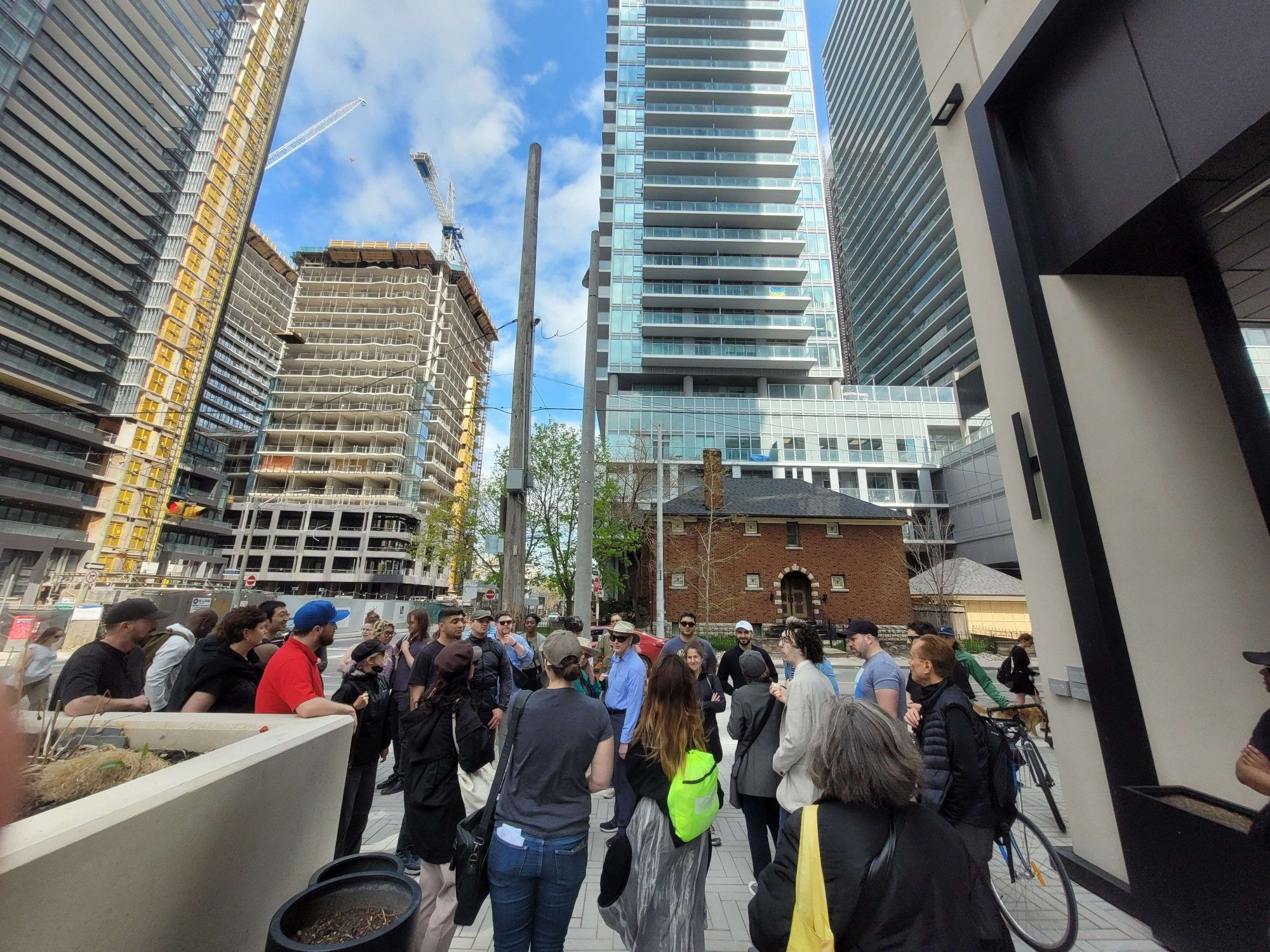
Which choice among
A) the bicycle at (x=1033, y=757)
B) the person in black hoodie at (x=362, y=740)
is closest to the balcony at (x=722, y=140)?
the bicycle at (x=1033, y=757)

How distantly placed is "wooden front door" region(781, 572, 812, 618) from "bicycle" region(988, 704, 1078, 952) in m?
26.1

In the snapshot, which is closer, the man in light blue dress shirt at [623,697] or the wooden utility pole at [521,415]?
the man in light blue dress shirt at [623,697]

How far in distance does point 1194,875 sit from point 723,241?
2414 inches

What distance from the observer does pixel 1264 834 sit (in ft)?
7.57

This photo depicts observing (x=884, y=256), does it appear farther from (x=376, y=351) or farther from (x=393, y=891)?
(x=393, y=891)

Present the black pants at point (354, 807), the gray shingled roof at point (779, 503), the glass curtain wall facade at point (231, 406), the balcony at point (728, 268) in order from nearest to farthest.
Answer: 1. the black pants at point (354, 807)
2. the gray shingled roof at point (779, 503)
3. the glass curtain wall facade at point (231, 406)
4. the balcony at point (728, 268)

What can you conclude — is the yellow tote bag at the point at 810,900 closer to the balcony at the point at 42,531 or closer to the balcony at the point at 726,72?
the balcony at the point at 42,531

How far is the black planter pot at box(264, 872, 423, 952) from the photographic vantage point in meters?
2.03

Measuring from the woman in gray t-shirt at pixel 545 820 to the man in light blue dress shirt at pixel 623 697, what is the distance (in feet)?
7.67

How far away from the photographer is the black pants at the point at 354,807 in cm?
418

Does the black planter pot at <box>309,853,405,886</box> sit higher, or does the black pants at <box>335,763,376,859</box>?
the black planter pot at <box>309,853,405,886</box>

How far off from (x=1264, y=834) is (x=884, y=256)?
88.8m

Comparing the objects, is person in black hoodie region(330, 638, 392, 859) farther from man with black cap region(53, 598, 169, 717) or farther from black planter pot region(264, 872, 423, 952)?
black planter pot region(264, 872, 423, 952)

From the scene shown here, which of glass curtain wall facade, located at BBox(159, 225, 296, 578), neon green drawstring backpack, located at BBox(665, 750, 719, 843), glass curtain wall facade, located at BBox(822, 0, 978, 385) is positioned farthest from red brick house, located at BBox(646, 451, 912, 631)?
glass curtain wall facade, located at BBox(159, 225, 296, 578)
